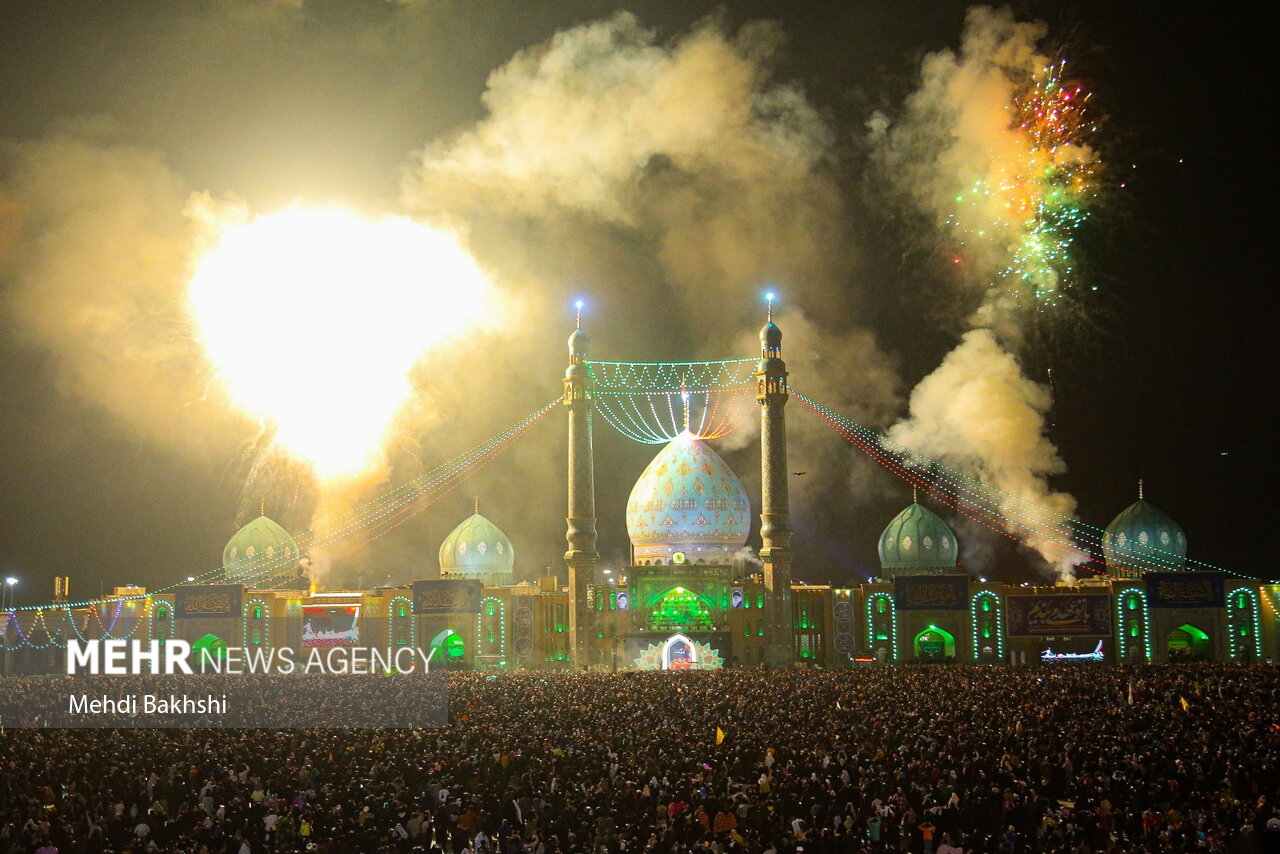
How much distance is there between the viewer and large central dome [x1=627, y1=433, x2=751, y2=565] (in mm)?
54812

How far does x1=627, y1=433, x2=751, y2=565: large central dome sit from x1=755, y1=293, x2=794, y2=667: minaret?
4.25 meters

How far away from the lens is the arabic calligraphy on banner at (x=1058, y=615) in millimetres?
50094

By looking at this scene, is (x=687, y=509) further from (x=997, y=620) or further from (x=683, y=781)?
(x=683, y=781)

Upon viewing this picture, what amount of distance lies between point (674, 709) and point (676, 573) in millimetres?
24542

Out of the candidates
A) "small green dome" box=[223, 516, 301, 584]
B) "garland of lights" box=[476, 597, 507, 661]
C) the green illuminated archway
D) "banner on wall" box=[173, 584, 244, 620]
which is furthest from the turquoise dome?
"banner on wall" box=[173, 584, 244, 620]

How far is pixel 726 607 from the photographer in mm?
51469

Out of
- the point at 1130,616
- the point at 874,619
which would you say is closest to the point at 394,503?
the point at 874,619

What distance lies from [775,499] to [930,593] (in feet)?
23.8

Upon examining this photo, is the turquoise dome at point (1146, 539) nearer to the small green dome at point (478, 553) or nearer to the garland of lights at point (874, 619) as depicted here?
the garland of lights at point (874, 619)

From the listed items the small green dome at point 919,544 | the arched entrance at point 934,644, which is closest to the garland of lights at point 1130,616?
the arched entrance at point 934,644

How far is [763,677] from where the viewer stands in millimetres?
35562

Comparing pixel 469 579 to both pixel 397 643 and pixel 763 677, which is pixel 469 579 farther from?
pixel 763 677

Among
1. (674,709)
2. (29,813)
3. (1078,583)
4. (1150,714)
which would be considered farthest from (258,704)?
(1078,583)

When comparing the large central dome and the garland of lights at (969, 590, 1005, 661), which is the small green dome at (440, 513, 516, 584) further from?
the garland of lights at (969, 590, 1005, 661)
